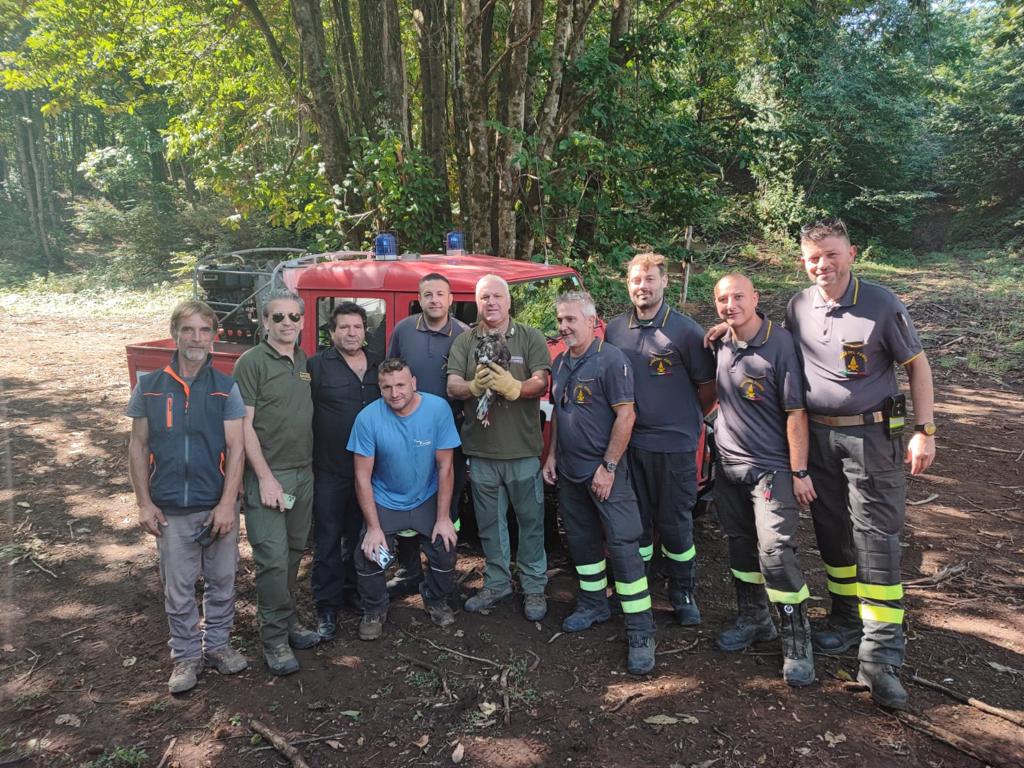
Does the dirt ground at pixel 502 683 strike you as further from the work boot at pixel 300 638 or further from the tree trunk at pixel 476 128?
the tree trunk at pixel 476 128

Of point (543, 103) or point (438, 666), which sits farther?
point (543, 103)

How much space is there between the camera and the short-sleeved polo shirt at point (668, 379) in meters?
3.76

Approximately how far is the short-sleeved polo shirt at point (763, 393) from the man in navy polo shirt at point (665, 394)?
0.28 metres

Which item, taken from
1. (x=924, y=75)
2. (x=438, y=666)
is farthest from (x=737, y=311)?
(x=924, y=75)

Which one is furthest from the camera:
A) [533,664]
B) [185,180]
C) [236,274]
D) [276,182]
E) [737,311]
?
[185,180]

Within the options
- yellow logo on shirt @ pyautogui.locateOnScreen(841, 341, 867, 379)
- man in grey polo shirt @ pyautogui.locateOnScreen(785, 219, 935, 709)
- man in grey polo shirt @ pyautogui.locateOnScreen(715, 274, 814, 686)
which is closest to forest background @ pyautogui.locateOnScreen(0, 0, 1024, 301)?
man in grey polo shirt @ pyautogui.locateOnScreen(785, 219, 935, 709)

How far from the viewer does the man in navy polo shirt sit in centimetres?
376

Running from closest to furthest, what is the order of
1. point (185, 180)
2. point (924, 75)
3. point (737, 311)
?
point (737, 311)
point (924, 75)
point (185, 180)

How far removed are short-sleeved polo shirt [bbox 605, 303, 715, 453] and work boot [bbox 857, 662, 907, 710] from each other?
132 cm

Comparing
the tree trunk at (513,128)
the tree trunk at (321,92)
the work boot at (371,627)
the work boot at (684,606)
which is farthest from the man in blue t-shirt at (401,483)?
the tree trunk at (321,92)

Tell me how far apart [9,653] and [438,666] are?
2.41 metres

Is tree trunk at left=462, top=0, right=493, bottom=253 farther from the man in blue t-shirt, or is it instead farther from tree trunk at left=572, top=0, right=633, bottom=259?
the man in blue t-shirt

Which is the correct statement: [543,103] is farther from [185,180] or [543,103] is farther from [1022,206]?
[185,180]

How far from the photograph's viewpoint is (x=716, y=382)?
3.66m
